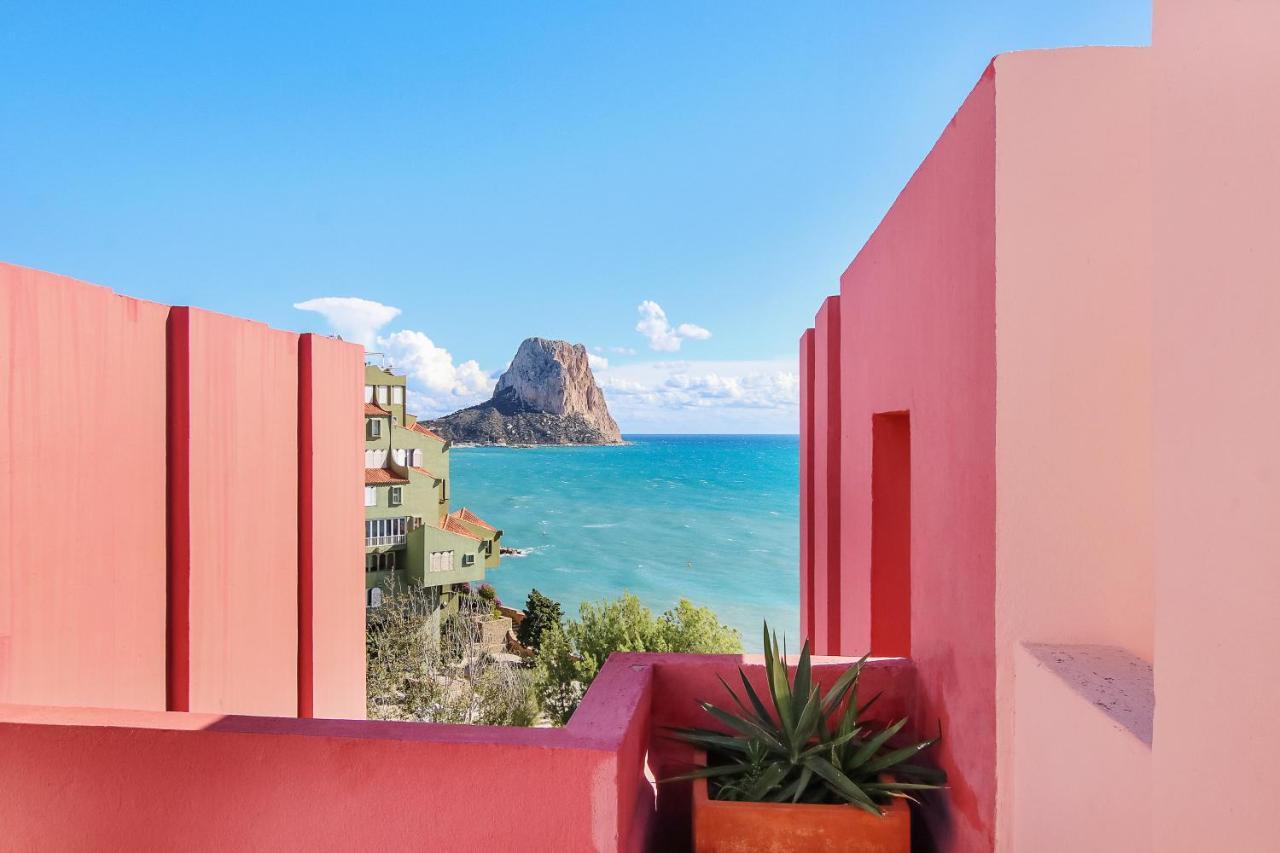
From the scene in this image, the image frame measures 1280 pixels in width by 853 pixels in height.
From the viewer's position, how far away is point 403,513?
2589 cm

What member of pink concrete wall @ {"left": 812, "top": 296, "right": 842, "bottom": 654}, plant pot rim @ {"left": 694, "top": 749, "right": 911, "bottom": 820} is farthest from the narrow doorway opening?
plant pot rim @ {"left": 694, "top": 749, "right": 911, "bottom": 820}

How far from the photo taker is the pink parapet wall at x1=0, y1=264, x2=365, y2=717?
3609 millimetres

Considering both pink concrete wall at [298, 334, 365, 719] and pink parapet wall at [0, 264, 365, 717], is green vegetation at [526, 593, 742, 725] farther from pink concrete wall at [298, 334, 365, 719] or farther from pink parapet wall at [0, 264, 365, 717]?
pink parapet wall at [0, 264, 365, 717]

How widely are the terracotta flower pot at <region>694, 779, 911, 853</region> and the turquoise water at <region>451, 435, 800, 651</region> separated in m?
35.7

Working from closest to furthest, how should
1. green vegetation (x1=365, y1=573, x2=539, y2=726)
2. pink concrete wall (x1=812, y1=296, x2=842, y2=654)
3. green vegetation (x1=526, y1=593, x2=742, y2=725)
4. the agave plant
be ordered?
1. the agave plant
2. pink concrete wall (x1=812, y1=296, x2=842, y2=654)
3. green vegetation (x1=526, y1=593, x2=742, y2=725)
4. green vegetation (x1=365, y1=573, x2=539, y2=726)

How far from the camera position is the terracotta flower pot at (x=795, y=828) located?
2.46 meters

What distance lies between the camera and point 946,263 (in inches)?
104

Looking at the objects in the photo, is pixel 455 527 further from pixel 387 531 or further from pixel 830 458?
pixel 830 458
